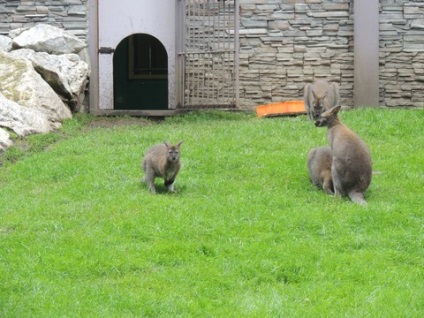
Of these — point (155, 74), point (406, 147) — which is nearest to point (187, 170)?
point (406, 147)

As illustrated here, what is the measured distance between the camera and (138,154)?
47.7 feet

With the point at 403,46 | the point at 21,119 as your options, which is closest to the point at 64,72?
the point at 21,119

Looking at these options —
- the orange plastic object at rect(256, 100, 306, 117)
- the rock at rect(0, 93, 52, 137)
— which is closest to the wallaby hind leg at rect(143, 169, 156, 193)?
the rock at rect(0, 93, 52, 137)

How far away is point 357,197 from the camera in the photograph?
1163 centimetres

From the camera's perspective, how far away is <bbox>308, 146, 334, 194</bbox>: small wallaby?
479 inches

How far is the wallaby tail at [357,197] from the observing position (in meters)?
11.5

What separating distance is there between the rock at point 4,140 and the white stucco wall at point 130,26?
16.1 feet

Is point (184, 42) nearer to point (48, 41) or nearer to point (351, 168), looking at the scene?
point (48, 41)

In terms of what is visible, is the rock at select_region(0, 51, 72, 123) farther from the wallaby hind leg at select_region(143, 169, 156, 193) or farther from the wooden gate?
the wallaby hind leg at select_region(143, 169, 156, 193)

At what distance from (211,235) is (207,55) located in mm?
10067

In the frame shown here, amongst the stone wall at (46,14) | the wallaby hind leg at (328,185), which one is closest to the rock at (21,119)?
the stone wall at (46,14)

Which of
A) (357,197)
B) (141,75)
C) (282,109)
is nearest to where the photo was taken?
(357,197)

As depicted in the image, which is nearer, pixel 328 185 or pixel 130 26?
pixel 328 185

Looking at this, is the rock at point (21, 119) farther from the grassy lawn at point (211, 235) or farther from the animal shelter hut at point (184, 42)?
the animal shelter hut at point (184, 42)
